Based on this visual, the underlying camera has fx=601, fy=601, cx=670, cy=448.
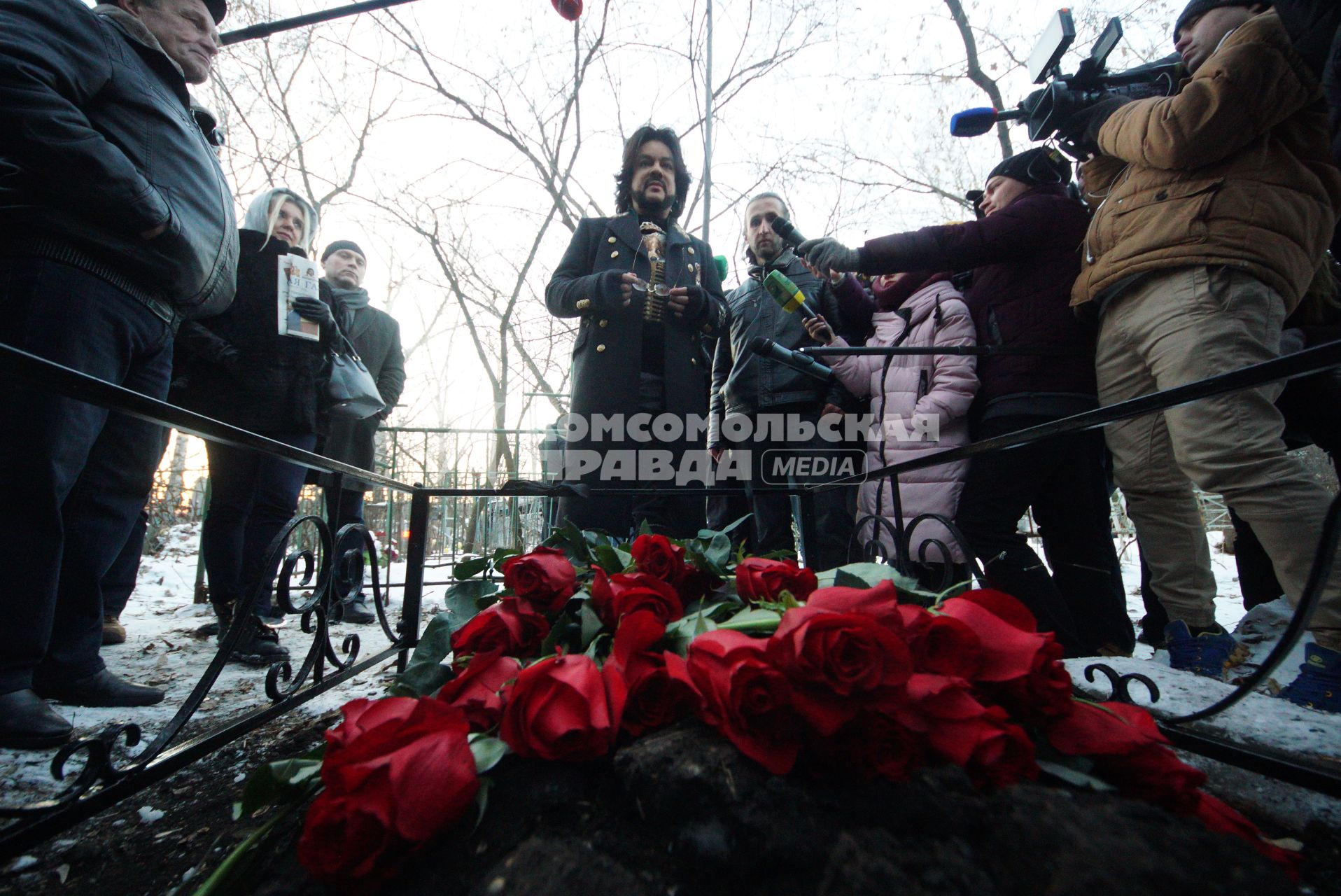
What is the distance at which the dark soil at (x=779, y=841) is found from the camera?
1.19 feet

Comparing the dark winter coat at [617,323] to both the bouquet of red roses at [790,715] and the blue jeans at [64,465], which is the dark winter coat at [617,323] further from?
the bouquet of red roses at [790,715]

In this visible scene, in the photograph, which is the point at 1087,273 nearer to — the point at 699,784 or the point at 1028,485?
the point at 1028,485

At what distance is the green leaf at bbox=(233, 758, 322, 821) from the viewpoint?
1.91 feet

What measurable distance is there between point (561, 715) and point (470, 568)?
697 millimetres

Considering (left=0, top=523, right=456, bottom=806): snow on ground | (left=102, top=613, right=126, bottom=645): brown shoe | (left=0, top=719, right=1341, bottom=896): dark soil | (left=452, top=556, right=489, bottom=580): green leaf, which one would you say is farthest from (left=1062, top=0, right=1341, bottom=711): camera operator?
(left=102, top=613, right=126, bottom=645): brown shoe

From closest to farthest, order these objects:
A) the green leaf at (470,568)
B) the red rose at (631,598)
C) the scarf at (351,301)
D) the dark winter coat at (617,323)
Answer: the red rose at (631,598), the green leaf at (470,568), the dark winter coat at (617,323), the scarf at (351,301)

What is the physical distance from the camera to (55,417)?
132cm

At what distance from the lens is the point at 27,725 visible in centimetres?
125

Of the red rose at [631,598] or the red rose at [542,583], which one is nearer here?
the red rose at [631,598]

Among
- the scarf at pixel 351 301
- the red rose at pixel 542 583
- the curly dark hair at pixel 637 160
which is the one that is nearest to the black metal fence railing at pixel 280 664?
the red rose at pixel 542 583

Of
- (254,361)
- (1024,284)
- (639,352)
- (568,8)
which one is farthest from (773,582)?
(568,8)

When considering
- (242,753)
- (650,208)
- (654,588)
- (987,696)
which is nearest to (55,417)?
(242,753)

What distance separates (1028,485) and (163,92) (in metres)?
2.74

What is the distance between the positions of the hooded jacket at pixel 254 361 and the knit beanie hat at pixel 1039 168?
2.92 metres
